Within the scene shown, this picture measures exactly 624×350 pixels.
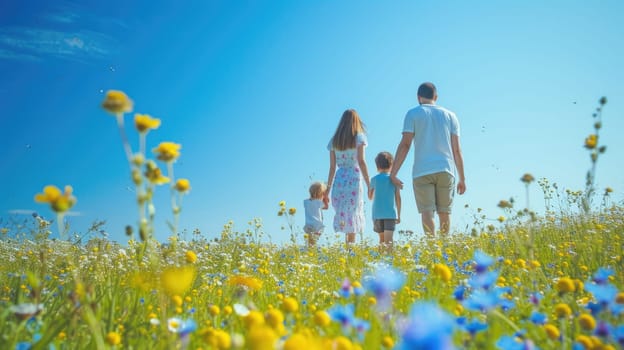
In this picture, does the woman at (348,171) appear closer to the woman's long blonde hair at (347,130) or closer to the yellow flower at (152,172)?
the woman's long blonde hair at (347,130)

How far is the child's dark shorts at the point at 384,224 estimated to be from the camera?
6.89 m

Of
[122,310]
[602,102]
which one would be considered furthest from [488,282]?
[602,102]

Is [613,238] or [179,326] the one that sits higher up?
[613,238]

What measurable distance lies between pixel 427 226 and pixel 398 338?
4748mm

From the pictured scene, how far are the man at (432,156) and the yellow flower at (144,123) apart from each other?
16.2ft

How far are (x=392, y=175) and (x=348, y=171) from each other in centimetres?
95

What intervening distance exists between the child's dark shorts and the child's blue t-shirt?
8cm

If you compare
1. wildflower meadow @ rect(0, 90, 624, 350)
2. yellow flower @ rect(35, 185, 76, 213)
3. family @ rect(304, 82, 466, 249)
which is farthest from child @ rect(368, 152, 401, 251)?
yellow flower @ rect(35, 185, 76, 213)

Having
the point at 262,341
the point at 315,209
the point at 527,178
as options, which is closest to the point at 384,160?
the point at 315,209

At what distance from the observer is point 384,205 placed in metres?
6.82

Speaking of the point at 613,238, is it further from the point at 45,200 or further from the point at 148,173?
the point at 45,200

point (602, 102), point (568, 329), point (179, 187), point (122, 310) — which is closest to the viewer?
point (179, 187)

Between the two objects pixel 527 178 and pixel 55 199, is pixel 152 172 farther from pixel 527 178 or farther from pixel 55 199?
pixel 527 178

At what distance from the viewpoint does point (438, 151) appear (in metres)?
6.04
